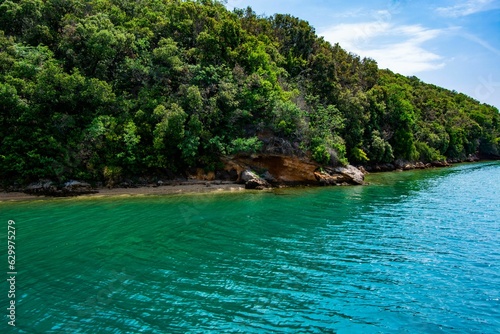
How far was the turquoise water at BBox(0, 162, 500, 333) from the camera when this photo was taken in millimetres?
8555

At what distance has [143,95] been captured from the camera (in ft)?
110

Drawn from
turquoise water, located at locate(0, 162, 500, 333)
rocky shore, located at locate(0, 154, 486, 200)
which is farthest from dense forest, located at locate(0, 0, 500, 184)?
turquoise water, located at locate(0, 162, 500, 333)

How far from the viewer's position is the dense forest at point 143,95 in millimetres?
29062

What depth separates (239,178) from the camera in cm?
3362

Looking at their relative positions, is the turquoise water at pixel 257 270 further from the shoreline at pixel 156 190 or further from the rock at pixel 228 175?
the rock at pixel 228 175

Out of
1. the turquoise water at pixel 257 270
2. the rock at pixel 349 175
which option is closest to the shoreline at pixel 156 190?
the turquoise water at pixel 257 270

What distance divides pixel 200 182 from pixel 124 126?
31.7 feet

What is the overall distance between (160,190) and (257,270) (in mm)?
20828

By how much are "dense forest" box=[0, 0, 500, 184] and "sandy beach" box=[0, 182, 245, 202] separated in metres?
1.79

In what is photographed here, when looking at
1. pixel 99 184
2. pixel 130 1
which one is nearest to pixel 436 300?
pixel 99 184

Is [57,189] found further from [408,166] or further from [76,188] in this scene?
[408,166]

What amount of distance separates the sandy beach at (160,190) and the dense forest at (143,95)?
179 centimetres

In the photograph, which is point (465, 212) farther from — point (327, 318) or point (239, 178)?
point (239, 178)

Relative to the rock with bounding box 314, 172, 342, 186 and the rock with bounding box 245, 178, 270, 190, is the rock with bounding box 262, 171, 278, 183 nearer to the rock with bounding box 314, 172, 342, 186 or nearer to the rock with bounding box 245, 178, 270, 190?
the rock with bounding box 245, 178, 270, 190
